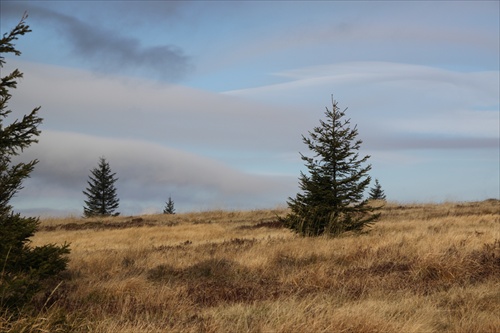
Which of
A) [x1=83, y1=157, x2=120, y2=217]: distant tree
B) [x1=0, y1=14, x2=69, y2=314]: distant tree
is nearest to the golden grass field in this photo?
[x1=0, y1=14, x2=69, y2=314]: distant tree

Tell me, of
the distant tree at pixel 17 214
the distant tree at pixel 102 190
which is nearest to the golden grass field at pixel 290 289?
the distant tree at pixel 17 214

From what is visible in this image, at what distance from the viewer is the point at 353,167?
13.7 meters

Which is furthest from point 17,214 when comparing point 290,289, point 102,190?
point 102,190

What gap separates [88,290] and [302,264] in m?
4.59

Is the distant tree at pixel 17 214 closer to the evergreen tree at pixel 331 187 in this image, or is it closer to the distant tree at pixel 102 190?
the evergreen tree at pixel 331 187

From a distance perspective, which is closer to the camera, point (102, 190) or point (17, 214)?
point (17, 214)

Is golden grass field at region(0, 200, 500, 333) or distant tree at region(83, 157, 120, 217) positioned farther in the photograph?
distant tree at region(83, 157, 120, 217)

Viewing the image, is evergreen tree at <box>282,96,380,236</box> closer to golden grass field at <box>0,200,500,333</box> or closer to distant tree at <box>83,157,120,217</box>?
golden grass field at <box>0,200,500,333</box>

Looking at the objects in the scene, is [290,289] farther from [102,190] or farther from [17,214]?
[102,190]

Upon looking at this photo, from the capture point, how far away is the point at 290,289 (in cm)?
709

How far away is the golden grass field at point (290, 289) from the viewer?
4.73 meters

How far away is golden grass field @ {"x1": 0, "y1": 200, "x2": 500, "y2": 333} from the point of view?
473 cm

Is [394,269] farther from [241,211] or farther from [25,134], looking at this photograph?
[241,211]

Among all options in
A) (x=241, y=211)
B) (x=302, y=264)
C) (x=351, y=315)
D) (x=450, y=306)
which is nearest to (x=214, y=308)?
(x=351, y=315)
